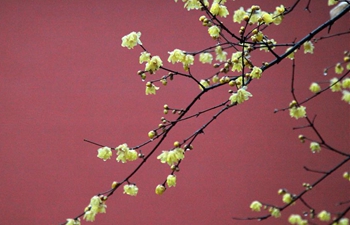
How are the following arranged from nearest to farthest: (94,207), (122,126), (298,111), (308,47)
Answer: (94,207), (308,47), (298,111), (122,126)

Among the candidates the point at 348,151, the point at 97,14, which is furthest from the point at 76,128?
the point at 348,151

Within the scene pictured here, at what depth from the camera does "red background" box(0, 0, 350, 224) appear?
228cm

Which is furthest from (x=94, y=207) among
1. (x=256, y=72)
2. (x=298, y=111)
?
(x=298, y=111)

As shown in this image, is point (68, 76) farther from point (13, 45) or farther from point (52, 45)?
point (13, 45)

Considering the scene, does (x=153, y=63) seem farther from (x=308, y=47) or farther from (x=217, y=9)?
(x=308, y=47)

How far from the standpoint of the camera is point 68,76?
94.2 inches

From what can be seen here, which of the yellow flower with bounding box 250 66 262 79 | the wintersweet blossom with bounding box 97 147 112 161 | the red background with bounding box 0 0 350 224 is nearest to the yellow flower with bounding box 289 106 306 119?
the yellow flower with bounding box 250 66 262 79

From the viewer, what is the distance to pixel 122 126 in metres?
2.37

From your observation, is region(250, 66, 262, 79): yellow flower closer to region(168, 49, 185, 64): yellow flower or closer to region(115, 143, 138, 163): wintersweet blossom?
region(168, 49, 185, 64): yellow flower

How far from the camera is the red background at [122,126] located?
2.28 meters

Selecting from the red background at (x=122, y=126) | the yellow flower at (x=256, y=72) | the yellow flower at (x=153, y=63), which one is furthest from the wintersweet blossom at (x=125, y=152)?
the red background at (x=122, y=126)

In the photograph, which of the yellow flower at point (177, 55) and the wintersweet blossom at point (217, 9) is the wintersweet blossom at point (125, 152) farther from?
the wintersweet blossom at point (217, 9)

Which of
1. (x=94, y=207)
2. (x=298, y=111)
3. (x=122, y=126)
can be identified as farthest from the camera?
(x=122, y=126)

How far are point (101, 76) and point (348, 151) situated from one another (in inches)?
64.7
